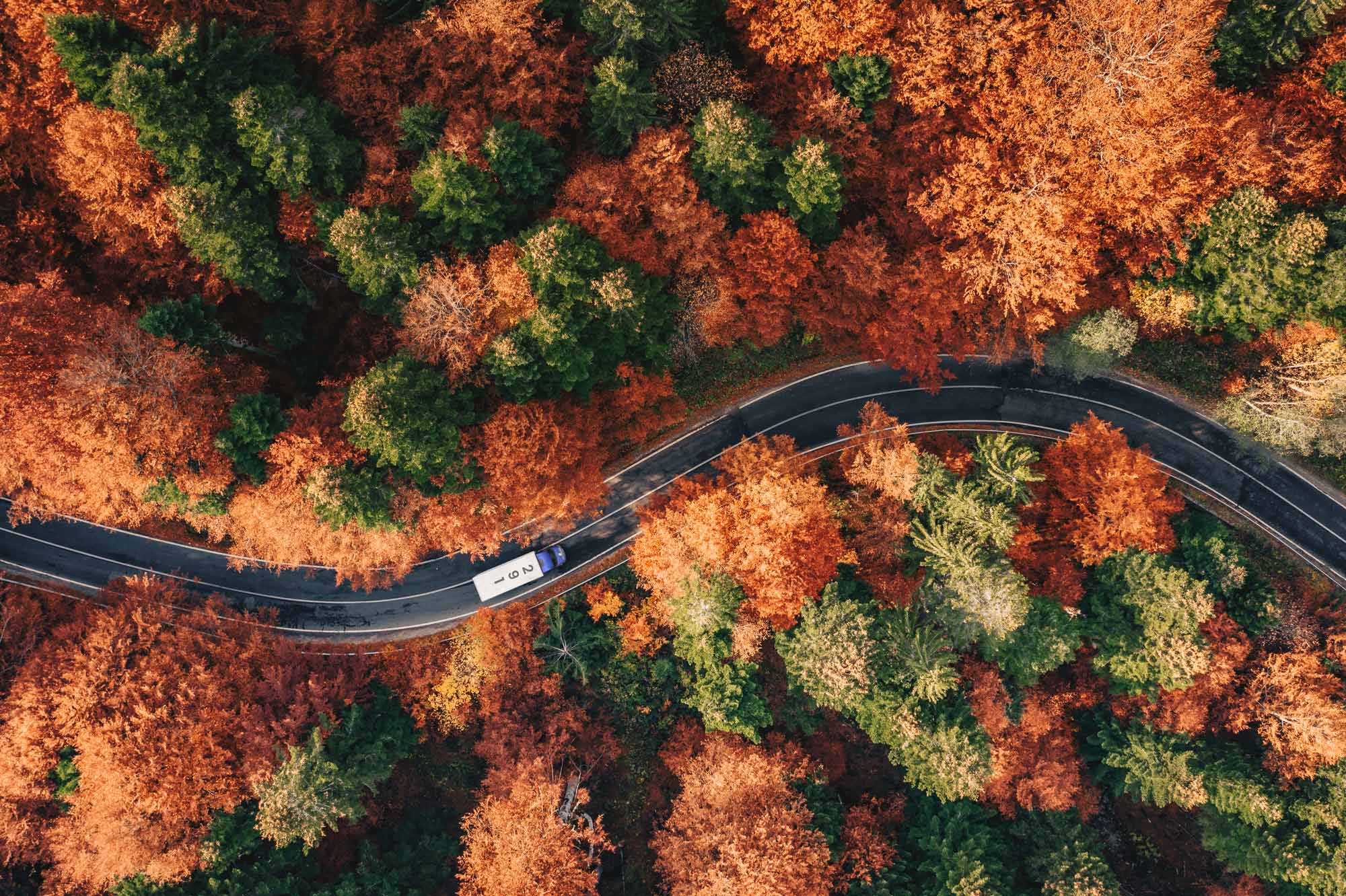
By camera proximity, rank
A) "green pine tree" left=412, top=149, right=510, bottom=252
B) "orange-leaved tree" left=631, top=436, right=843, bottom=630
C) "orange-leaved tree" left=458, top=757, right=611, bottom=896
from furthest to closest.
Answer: "orange-leaved tree" left=458, top=757, right=611, bottom=896, "orange-leaved tree" left=631, top=436, right=843, bottom=630, "green pine tree" left=412, top=149, right=510, bottom=252

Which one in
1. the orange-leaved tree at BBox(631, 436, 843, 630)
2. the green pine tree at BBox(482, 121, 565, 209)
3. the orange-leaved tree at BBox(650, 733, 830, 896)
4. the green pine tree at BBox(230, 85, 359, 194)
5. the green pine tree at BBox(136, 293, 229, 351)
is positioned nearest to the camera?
the green pine tree at BBox(230, 85, 359, 194)

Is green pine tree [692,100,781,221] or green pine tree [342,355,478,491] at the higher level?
green pine tree [692,100,781,221]

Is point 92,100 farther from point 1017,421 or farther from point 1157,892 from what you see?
point 1157,892

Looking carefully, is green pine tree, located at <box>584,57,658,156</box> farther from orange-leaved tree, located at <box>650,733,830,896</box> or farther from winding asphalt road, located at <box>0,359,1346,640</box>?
orange-leaved tree, located at <box>650,733,830,896</box>

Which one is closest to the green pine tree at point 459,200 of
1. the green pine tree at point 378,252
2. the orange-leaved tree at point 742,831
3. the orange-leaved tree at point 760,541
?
the green pine tree at point 378,252

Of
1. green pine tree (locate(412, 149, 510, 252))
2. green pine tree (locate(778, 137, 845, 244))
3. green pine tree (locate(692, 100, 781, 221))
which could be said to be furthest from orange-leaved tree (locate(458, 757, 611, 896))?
green pine tree (locate(778, 137, 845, 244))

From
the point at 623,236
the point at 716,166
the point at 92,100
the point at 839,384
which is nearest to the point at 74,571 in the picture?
the point at 92,100

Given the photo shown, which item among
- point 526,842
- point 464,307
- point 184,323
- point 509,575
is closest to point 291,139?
point 464,307
